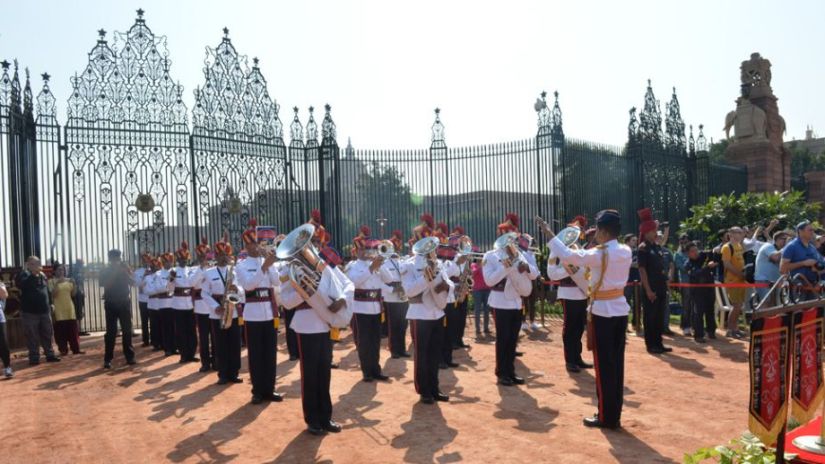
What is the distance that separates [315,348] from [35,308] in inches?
303

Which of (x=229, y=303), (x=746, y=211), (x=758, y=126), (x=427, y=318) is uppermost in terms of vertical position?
(x=758, y=126)

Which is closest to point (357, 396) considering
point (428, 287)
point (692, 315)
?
point (428, 287)

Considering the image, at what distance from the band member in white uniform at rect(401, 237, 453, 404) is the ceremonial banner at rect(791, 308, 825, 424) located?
4.22 meters

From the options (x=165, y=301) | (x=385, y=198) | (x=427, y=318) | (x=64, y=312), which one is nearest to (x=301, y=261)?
(x=427, y=318)

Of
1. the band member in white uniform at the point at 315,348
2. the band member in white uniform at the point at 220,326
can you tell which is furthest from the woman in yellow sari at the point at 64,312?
the band member in white uniform at the point at 315,348

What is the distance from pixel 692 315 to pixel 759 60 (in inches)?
523

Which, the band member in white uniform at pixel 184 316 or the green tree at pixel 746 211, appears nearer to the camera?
the band member in white uniform at pixel 184 316

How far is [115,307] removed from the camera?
11.1 meters

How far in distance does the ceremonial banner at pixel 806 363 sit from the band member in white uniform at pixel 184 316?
9434 mm

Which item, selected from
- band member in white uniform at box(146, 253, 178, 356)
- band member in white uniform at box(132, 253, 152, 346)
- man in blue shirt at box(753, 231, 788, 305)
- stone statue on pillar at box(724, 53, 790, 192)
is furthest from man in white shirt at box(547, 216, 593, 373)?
stone statue on pillar at box(724, 53, 790, 192)

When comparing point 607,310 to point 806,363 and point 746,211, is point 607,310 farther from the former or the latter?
point 746,211

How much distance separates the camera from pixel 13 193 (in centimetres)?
1338

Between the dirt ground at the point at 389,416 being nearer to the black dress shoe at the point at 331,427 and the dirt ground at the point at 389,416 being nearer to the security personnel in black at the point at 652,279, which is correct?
the black dress shoe at the point at 331,427

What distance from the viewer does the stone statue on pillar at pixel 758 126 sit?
21547 mm
